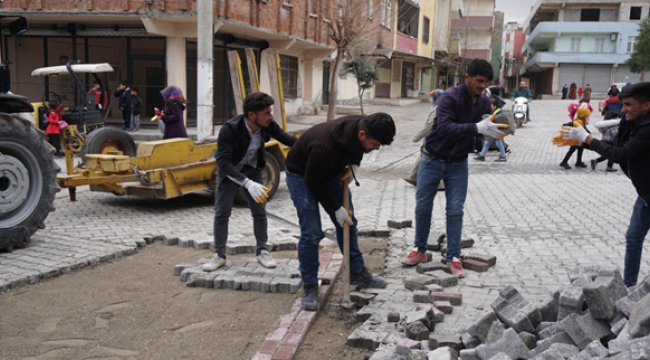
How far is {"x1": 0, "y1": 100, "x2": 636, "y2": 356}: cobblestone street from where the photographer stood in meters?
5.40

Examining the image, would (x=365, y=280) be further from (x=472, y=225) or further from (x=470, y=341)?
(x=472, y=225)

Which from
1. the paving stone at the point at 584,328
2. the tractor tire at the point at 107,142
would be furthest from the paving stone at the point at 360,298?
the tractor tire at the point at 107,142

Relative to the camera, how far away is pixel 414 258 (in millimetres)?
5719

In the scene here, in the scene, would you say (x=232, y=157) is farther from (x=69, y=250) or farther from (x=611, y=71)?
(x=611, y=71)

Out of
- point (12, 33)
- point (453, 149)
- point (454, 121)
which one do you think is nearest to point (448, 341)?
point (453, 149)

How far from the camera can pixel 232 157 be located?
5449 millimetres

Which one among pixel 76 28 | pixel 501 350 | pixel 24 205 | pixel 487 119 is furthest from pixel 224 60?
pixel 501 350

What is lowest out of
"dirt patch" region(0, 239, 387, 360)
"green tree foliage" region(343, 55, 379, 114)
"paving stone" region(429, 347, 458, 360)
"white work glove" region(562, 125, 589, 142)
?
"dirt patch" region(0, 239, 387, 360)

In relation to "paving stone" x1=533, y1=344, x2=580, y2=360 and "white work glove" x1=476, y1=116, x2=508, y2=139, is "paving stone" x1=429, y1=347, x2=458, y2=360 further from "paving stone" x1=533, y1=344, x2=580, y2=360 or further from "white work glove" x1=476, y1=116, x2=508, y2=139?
"white work glove" x1=476, y1=116, x2=508, y2=139

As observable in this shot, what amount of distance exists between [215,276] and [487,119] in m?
2.78

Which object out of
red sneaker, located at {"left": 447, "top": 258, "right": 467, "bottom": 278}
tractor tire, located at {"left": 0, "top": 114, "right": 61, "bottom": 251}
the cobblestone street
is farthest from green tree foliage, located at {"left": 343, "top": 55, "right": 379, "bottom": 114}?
red sneaker, located at {"left": 447, "top": 258, "right": 467, "bottom": 278}

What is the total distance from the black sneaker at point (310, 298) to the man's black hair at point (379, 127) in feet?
4.57

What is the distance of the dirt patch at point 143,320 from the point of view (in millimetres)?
3982

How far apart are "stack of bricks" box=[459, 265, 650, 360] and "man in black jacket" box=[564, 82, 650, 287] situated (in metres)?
0.83
